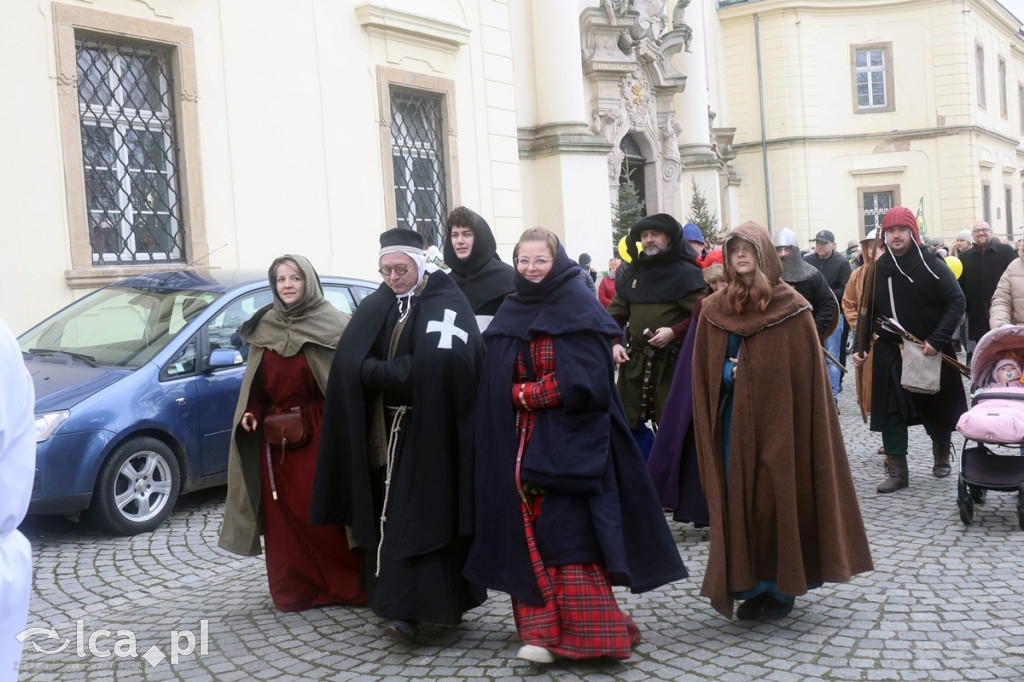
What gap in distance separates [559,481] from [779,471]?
1061 millimetres

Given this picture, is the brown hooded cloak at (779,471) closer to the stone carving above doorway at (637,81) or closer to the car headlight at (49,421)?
the car headlight at (49,421)

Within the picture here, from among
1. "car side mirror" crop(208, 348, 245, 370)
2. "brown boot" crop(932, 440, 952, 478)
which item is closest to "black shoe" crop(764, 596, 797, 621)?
"brown boot" crop(932, 440, 952, 478)

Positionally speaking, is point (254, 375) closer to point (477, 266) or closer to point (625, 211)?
point (477, 266)

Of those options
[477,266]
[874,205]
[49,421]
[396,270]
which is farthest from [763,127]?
[396,270]

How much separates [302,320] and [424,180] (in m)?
9.68

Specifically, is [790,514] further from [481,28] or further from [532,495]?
[481,28]

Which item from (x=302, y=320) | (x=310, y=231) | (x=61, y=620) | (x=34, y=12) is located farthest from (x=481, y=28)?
(x=61, y=620)

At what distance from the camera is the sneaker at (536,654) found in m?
4.46

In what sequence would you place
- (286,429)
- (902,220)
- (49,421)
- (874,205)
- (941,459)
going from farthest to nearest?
(874,205) → (941,459) → (902,220) → (49,421) → (286,429)

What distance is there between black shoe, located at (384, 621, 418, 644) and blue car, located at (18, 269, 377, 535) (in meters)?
2.90

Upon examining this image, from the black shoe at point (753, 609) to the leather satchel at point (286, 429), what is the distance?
2.32 metres

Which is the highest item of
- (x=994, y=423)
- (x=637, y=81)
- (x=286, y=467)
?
(x=637, y=81)

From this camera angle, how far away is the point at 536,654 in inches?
176

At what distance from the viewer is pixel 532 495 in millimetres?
4672
